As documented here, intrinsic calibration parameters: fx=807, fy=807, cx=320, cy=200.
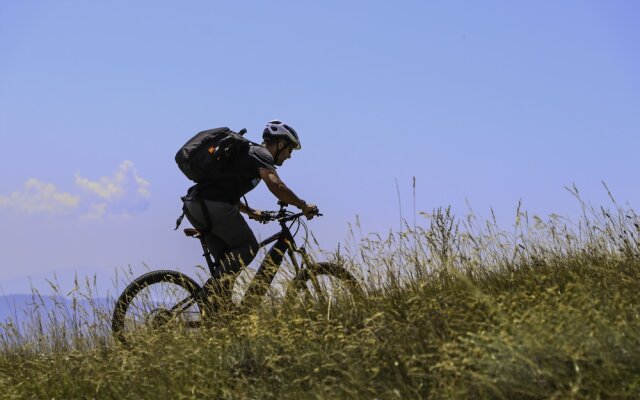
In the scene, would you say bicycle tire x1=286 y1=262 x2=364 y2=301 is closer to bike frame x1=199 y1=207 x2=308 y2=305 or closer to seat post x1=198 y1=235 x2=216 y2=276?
bike frame x1=199 y1=207 x2=308 y2=305

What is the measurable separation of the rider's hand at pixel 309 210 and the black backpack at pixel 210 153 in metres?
0.89

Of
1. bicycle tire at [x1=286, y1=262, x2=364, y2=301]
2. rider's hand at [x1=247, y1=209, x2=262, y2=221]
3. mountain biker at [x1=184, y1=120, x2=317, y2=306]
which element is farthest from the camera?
rider's hand at [x1=247, y1=209, x2=262, y2=221]

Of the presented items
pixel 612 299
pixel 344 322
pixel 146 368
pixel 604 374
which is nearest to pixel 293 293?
pixel 344 322

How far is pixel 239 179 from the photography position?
877cm

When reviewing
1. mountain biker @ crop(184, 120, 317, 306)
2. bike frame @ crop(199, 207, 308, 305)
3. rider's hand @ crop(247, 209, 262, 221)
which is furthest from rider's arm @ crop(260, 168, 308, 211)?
rider's hand @ crop(247, 209, 262, 221)

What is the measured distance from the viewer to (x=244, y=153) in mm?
8641

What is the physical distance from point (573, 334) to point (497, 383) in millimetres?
599

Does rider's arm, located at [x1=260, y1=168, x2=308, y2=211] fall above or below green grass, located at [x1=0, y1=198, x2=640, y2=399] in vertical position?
above

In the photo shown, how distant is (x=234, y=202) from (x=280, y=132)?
919 mm

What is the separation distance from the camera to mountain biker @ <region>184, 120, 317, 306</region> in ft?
28.2

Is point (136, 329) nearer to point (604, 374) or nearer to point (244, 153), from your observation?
point (244, 153)

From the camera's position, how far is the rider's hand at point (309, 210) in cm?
866

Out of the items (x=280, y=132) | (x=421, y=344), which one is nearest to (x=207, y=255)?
(x=280, y=132)

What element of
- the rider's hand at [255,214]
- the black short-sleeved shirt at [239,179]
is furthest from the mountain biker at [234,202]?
the rider's hand at [255,214]
